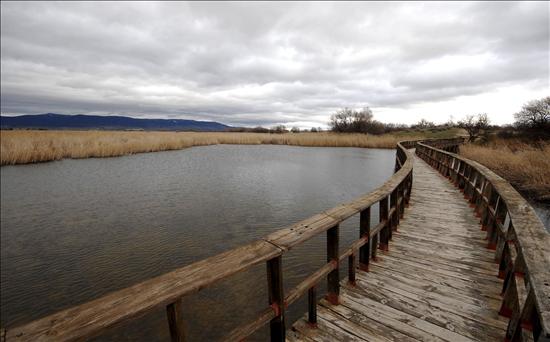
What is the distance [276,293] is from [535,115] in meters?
30.2

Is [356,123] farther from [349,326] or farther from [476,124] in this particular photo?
[349,326]

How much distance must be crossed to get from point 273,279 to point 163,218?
26.6ft

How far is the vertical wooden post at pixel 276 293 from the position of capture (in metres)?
2.17

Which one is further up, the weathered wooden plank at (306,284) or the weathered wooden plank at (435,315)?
the weathered wooden plank at (306,284)

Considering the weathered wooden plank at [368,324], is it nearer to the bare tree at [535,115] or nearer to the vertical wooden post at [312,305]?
the vertical wooden post at [312,305]

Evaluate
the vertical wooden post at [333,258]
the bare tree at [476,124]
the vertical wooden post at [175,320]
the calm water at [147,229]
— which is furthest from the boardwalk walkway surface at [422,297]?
the bare tree at [476,124]

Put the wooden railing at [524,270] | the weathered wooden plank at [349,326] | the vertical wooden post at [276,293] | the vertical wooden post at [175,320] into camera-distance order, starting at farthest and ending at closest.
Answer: the weathered wooden plank at [349,326], the vertical wooden post at [276,293], the wooden railing at [524,270], the vertical wooden post at [175,320]

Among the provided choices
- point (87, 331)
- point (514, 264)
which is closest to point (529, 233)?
point (514, 264)

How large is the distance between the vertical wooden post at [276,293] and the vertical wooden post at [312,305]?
0.52 m

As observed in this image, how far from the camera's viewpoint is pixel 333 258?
300cm

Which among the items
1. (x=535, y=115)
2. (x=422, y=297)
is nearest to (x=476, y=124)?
(x=535, y=115)

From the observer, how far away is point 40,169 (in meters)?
17.3

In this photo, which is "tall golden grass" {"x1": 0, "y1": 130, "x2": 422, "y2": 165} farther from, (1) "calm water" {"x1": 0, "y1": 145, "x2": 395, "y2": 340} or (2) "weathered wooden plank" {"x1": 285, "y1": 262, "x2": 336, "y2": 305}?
(2) "weathered wooden plank" {"x1": 285, "y1": 262, "x2": 336, "y2": 305}

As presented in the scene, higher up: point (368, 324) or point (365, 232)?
point (365, 232)
